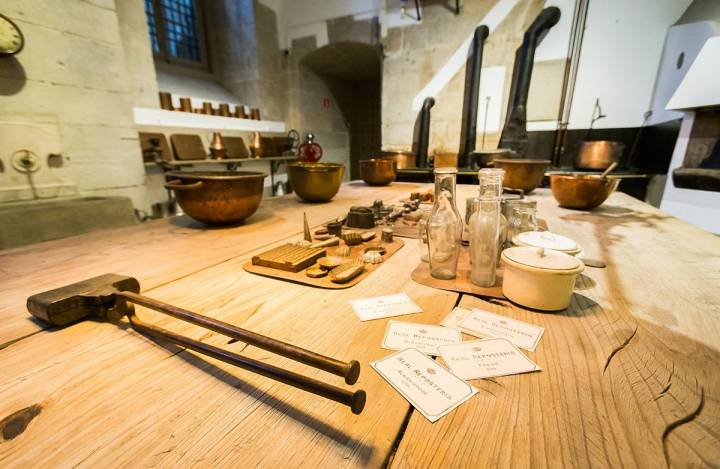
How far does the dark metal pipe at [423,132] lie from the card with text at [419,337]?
145 inches

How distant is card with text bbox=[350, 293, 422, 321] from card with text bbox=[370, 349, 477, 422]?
11cm

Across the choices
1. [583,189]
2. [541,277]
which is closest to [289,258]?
[541,277]

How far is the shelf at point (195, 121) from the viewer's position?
3.23m

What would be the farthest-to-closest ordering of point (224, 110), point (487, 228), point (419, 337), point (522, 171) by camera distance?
point (224, 110) < point (522, 171) < point (487, 228) < point (419, 337)

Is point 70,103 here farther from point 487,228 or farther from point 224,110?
point 487,228

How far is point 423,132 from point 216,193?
341 cm

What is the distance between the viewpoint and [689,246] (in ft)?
2.91

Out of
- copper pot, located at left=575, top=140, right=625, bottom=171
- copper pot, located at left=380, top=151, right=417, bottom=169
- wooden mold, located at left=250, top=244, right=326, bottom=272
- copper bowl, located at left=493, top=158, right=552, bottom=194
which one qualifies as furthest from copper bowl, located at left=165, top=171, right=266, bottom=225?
copper pot, located at left=575, top=140, right=625, bottom=171

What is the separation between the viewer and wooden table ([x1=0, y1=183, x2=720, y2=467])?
0.95 feet

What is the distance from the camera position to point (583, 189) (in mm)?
1321

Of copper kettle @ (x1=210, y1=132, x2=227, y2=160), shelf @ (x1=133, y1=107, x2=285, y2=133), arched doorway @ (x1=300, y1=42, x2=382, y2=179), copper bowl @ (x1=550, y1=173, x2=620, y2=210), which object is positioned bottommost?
copper bowl @ (x1=550, y1=173, x2=620, y2=210)

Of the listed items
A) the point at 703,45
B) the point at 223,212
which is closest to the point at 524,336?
the point at 223,212

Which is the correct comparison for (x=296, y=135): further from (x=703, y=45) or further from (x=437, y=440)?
(x=437, y=440)

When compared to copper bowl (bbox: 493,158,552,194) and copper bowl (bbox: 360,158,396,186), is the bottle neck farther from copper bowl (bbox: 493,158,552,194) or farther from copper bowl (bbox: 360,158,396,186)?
copper bowl (bbox: 360,158,396,186)
